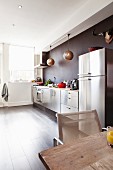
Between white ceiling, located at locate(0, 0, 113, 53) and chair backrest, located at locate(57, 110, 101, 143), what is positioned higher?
white ceiling, located at locate(0, 0, 113, 53)

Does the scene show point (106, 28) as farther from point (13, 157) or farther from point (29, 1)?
point (13, 157)

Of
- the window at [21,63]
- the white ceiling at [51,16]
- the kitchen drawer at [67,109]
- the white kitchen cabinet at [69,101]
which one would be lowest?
the kitchen drawer at [67,109]

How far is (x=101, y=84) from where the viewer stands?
7.99 ft

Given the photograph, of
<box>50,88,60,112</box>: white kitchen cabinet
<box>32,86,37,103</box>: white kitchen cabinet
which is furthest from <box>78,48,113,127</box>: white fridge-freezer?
<box>32,86,37,103</box>: white kitchen cabinet

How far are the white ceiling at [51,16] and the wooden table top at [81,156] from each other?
243cm

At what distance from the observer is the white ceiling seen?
2887 millimetres

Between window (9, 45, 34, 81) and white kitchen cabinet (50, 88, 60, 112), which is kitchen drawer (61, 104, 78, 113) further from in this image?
window (9, 45, 34, 81)

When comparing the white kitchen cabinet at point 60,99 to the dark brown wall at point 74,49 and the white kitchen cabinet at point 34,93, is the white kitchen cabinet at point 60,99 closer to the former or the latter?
the dark brown wall at point 74,49

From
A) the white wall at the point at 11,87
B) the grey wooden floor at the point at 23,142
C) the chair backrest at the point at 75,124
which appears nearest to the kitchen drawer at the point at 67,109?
the grey wooden floor at the point at 23,142

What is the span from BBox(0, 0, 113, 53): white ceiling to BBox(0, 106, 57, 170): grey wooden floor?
263 centimetres

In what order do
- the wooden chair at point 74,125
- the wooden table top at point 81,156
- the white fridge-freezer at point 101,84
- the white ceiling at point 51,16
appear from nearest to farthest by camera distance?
the wooden table top at point 81,156
the wooden chair at point 74,125
the white fridge-freezer at point 101,84
the white ceiling at point 51,16

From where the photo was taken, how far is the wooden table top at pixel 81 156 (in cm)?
65

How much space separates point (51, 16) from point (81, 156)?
3719mm

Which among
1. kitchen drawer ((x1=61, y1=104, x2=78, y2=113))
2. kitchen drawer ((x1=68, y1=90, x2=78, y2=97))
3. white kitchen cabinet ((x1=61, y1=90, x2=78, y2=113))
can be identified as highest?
kitchen drawer ((x1=68, y1=90, x2=78, y2=97))
